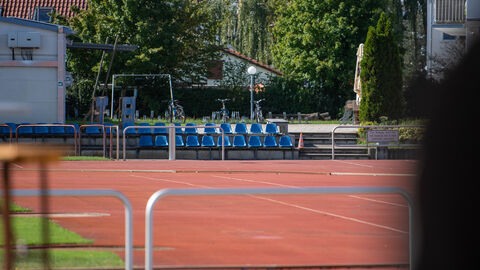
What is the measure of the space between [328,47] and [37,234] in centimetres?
4470

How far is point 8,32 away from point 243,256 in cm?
2754

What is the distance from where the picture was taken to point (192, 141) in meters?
25.0

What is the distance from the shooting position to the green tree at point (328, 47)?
165ft

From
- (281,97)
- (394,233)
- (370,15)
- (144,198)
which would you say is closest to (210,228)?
(144,198)

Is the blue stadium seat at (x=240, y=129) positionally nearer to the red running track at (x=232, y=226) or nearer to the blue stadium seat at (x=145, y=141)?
the blue stadium seat at (x=145, y=141)

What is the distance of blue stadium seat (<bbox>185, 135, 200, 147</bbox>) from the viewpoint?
81.7 feet

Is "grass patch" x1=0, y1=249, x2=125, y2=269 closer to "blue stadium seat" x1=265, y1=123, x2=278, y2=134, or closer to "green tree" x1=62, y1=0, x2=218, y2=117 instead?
"blue stadium seat" x1=265, y1=123, x2=278, y2=134

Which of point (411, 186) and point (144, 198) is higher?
point (411, 186)

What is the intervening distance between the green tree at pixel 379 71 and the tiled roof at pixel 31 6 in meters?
33.5

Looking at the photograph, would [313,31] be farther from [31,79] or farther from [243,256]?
[243,256]

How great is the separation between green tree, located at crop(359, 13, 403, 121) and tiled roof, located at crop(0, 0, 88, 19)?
3348cm

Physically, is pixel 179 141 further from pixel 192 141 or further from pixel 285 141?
pixel 285 141

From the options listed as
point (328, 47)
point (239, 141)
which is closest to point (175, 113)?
point (239, 141)

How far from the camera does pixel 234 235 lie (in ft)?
27.5
